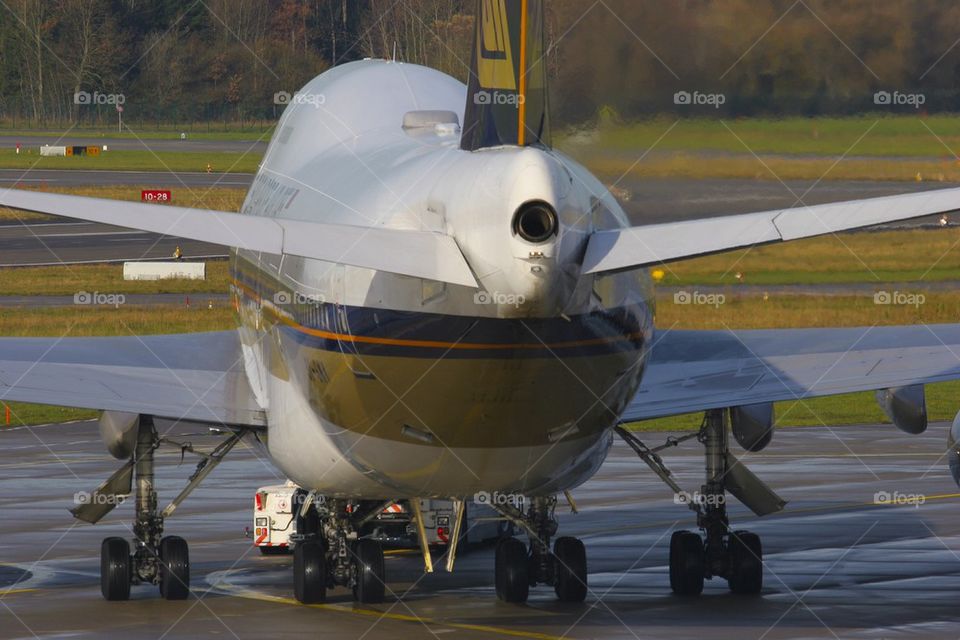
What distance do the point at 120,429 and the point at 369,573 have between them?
4.84m

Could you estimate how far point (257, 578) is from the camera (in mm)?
30031

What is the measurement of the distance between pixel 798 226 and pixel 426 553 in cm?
894

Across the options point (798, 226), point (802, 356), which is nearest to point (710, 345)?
point (802, 356)

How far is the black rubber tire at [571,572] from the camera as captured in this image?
26812 millimetres

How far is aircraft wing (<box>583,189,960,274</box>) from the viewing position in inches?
700

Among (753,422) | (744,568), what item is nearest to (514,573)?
(744,568)

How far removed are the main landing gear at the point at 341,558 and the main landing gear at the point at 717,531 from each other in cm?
415

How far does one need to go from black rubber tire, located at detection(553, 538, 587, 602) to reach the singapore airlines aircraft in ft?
0.15

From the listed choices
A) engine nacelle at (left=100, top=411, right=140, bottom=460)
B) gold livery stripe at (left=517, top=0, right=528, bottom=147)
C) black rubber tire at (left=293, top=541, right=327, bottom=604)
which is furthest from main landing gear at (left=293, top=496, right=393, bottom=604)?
gold livery stripe at (left=517, top=0, right=528, bottom=147)

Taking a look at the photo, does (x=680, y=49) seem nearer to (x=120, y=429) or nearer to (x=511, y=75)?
(x=120, y=429)

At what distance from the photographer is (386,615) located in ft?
84.2

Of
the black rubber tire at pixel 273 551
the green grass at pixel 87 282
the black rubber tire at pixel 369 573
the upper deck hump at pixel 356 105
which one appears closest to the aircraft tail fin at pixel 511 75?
the upper deck hump at pixel 356 105

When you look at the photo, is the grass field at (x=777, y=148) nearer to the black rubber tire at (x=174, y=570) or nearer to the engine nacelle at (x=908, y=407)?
the engine nacelle at (x=908, y=407)

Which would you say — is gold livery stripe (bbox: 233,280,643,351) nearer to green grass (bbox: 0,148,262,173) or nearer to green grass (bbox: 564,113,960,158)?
green grass (bbox: 564,113,960,158)
